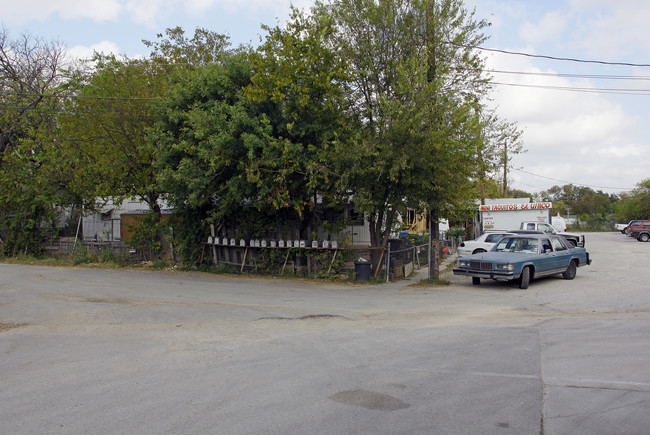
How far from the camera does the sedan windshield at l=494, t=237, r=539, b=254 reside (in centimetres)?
1517

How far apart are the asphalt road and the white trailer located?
18.0 meters

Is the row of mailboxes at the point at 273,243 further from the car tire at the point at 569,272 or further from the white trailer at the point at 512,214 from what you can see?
the white trailer at the point at 512,214

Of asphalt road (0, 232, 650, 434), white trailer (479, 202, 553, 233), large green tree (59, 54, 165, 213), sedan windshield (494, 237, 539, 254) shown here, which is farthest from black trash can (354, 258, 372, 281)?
white trailer (479, 202, 553, 233)

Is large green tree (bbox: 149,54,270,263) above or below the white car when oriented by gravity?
above

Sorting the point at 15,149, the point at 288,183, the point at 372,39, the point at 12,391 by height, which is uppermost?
the point at 372,39

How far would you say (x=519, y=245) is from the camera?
15453 millimetres

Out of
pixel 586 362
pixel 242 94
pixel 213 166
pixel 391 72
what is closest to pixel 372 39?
pixel 391 72

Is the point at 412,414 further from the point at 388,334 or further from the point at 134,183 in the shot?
A: the point at 134,183

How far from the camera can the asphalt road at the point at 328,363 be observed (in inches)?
187

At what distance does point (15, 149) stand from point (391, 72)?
21.3 m

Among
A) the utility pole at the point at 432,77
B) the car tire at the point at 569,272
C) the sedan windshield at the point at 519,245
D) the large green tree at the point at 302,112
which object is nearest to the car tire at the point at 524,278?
the sedan windshield at the point at 519,245

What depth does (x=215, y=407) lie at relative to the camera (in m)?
5.11

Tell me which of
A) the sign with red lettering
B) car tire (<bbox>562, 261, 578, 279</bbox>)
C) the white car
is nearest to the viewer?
car tire (<bbox>562, 261, 578, 279</bbox>)

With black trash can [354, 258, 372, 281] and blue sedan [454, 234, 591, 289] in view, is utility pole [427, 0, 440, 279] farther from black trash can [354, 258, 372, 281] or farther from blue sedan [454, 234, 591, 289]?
black trash can [354, 258, 372, 281]
